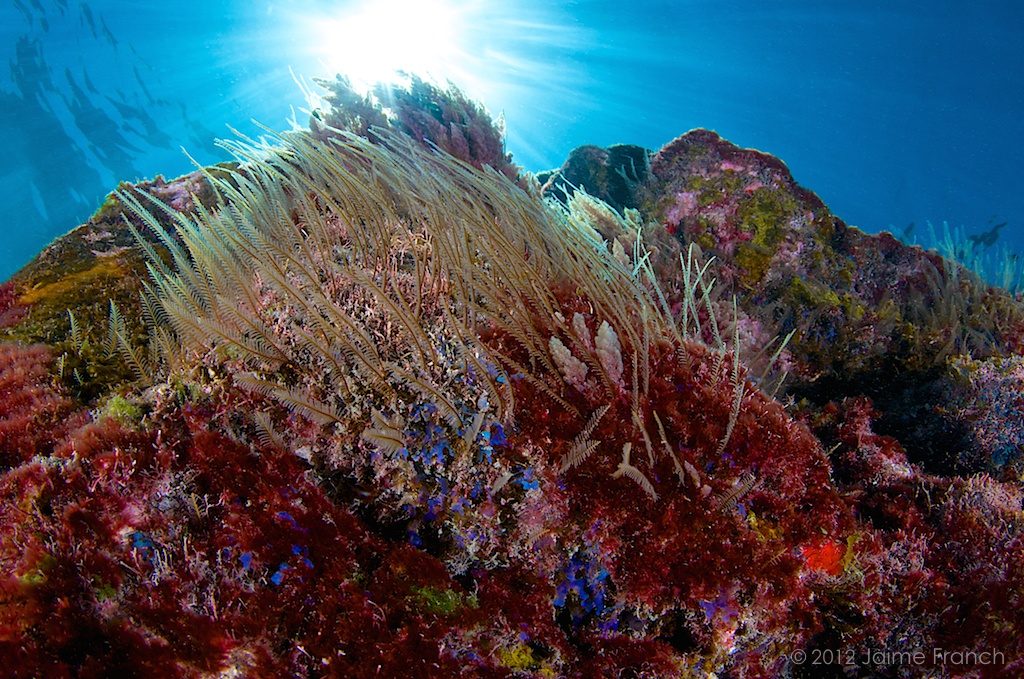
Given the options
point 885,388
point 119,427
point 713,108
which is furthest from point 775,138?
point 119,427

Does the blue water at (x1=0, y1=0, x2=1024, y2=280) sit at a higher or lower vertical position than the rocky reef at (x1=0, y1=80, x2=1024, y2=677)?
higher

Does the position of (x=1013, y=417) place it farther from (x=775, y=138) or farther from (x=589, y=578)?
(x=775, y=138)

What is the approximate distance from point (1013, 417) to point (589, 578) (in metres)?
4.22

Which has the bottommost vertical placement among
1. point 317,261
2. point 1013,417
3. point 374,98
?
point 317,261

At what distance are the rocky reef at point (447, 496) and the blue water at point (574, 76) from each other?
38.2 meters

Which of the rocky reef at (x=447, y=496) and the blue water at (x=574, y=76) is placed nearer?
the rocky reef at (x=447, y=496)

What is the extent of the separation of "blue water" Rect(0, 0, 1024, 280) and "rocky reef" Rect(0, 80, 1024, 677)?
3819cm

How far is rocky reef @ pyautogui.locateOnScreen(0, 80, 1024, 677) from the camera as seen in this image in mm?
1784

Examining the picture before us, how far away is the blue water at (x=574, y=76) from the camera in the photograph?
151ft

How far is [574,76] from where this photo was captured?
219 feet

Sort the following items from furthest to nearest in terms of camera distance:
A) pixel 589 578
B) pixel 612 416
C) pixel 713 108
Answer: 1. pixel 713 108
2. pixel 612 416
3. pixel 589 578

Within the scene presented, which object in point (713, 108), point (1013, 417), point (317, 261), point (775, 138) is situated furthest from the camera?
point (775, 138)

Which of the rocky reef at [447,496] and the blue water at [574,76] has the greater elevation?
the blue water at [574,76]

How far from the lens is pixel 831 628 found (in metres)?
2.39
